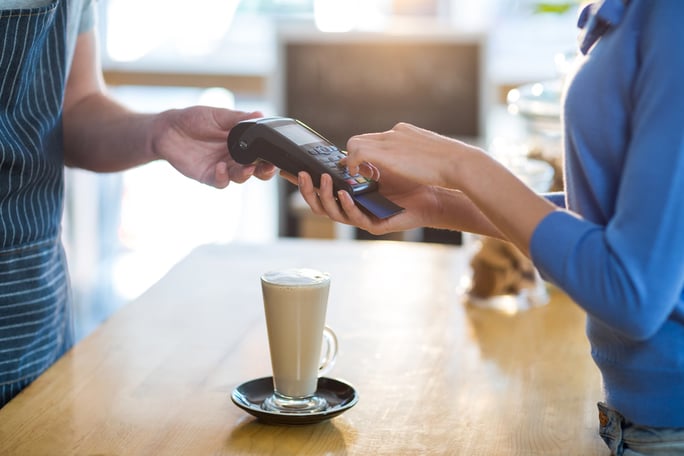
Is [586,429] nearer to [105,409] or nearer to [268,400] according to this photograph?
[268,400]

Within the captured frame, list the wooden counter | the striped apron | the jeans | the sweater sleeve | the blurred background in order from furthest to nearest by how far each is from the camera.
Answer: the blurred background
the striped apron
the wooden counter
the jeans
the sweater sleeve

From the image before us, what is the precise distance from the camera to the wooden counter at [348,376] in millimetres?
954

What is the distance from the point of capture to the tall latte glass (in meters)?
0.96

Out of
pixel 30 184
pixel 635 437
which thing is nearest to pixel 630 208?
pixel 635 437

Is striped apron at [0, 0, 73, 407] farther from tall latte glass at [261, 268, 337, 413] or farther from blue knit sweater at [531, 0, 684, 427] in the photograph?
blue knit sweater at [531, 0, 684, 427]

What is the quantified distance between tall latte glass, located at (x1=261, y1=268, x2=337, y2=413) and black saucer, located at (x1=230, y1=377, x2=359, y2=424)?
0.05 ft

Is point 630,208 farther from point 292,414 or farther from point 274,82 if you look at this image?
point 274,82

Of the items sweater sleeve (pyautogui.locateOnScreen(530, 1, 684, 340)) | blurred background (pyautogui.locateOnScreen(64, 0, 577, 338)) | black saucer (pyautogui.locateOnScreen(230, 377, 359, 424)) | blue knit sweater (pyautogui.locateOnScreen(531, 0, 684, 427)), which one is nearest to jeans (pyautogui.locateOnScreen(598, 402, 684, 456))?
blue knit sweater (pyautogui.locateOnScreen(531, 0, 684, 427))

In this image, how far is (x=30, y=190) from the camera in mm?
1191

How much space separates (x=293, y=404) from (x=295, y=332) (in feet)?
0.28

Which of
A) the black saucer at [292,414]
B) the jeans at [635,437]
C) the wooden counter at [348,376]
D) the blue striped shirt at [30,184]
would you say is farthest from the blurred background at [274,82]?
the jeans at [635,437]

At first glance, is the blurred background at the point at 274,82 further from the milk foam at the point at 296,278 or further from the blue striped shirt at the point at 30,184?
the milk foam at the point at 296,278

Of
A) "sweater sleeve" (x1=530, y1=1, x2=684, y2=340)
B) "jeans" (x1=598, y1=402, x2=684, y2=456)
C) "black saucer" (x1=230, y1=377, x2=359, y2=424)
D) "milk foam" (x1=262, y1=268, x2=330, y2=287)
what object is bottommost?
"black saucer" (x1=230, y1=377, x2=359, y2=424)

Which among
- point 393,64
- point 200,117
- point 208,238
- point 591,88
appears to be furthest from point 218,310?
point 208,238
